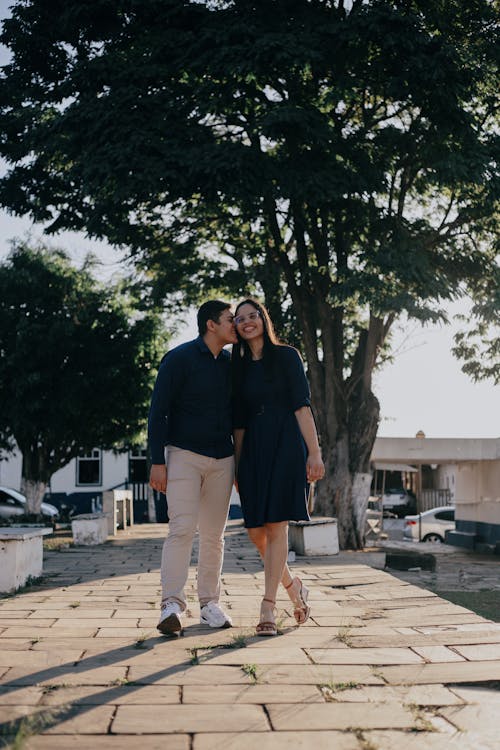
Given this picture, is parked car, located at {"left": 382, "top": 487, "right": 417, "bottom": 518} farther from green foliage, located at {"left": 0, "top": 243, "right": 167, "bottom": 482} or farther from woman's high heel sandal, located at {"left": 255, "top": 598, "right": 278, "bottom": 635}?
woman's high heel sandal, located at {"left": 255, "top": 598, "right": 278, "bottom": 635}

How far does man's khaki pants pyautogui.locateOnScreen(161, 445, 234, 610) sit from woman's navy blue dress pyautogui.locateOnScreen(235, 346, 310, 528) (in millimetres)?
162

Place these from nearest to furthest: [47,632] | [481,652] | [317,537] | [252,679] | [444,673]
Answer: [252,679] < [444,673] < [481,652] < [47,632] < [317,537]

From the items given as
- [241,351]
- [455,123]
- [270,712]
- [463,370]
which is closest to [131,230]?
[455,123]

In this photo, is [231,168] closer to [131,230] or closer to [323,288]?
A: [131,230]

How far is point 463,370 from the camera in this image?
69.3ft

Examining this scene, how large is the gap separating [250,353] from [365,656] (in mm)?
1917

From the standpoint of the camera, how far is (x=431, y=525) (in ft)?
106

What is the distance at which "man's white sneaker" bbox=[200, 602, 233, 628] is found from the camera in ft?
16.9

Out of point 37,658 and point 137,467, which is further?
point 137,467

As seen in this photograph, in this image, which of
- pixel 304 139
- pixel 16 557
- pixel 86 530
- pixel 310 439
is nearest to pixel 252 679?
pixel 310 439

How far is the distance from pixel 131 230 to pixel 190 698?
13.8m

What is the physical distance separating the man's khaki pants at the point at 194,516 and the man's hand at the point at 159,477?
35 millimetres

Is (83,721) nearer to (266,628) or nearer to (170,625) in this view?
(170,625)

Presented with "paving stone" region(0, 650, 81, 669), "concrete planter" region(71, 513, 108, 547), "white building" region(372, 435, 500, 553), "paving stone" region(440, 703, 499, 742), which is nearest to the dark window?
"white building" region(372, 435, 500, 553)
